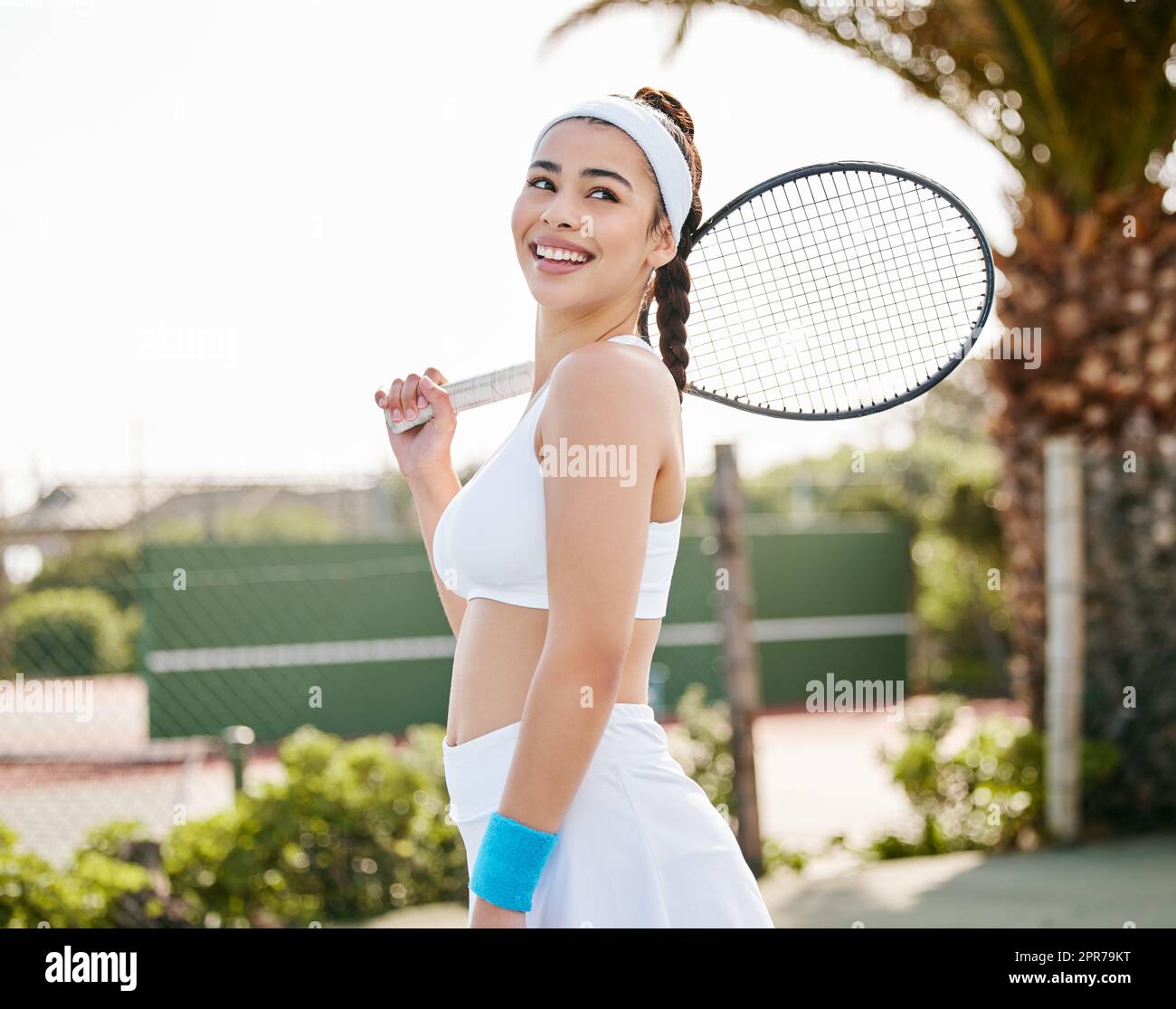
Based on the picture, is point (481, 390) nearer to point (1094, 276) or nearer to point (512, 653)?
point (512, 653)

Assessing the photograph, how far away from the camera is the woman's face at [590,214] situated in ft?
5.00

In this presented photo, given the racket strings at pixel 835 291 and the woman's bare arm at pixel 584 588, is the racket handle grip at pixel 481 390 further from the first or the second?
the woman's bare arm at pixel 584 588

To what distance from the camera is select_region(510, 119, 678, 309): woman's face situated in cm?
153

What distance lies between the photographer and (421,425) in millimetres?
1949

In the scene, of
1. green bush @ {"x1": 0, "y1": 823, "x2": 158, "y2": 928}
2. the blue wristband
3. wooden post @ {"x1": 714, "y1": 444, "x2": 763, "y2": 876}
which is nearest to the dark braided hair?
the blue wristband

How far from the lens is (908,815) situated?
6.14 m

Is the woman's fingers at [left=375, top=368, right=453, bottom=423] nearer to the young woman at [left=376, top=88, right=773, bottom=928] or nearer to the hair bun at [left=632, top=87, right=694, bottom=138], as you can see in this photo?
the young woman at [left=376, top=88, right=773, bottom=928]

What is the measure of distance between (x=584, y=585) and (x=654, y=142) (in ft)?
1.92

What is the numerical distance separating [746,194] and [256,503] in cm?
1593

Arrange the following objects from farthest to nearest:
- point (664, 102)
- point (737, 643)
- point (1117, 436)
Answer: point (1117, 436), point (737, 643), point (664, 102)

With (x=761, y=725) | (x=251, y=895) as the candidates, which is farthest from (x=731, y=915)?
(x=761, y=725)

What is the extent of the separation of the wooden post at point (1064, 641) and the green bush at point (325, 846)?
2.70m

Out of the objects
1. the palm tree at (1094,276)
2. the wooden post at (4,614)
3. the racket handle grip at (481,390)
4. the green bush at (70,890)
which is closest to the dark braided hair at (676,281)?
the racket handle grip at (481,390)

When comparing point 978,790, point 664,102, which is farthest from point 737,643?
point 664,102
